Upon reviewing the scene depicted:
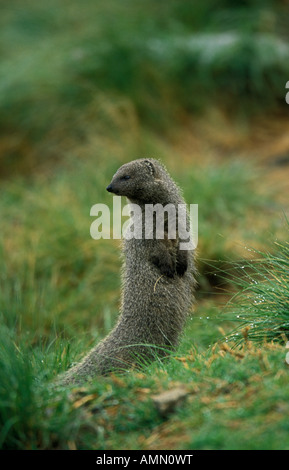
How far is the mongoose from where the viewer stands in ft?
11.9

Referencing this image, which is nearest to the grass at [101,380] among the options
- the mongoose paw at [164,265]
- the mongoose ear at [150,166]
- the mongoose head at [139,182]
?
the mongoose paw at [164,265]

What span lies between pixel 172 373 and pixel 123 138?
5.06 meters

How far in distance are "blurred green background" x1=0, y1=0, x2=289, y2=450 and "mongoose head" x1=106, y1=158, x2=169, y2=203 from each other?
2081 mm

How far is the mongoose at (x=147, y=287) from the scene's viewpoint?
3631 millimetres

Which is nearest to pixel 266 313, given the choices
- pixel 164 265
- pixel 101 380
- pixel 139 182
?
pixel 164 265

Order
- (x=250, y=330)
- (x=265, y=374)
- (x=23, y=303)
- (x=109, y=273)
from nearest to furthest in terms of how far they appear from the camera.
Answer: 1. (x=265, y=374)
2. (x=250, y=330)
3. (x=23, y=303)
4. (x=109, y=273)

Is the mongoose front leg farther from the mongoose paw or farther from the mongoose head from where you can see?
the mongoose head

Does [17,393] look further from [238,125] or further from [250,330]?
[238,125]

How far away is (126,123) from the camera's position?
790 centimetres

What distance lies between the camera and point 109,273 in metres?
6.13

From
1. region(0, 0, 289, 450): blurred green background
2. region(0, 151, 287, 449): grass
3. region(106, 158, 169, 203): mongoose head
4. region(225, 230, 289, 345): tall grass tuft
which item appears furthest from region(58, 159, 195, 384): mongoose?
region(0, 0, 289, 450): blurred green background

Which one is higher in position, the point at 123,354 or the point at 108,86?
the point at 108,86
